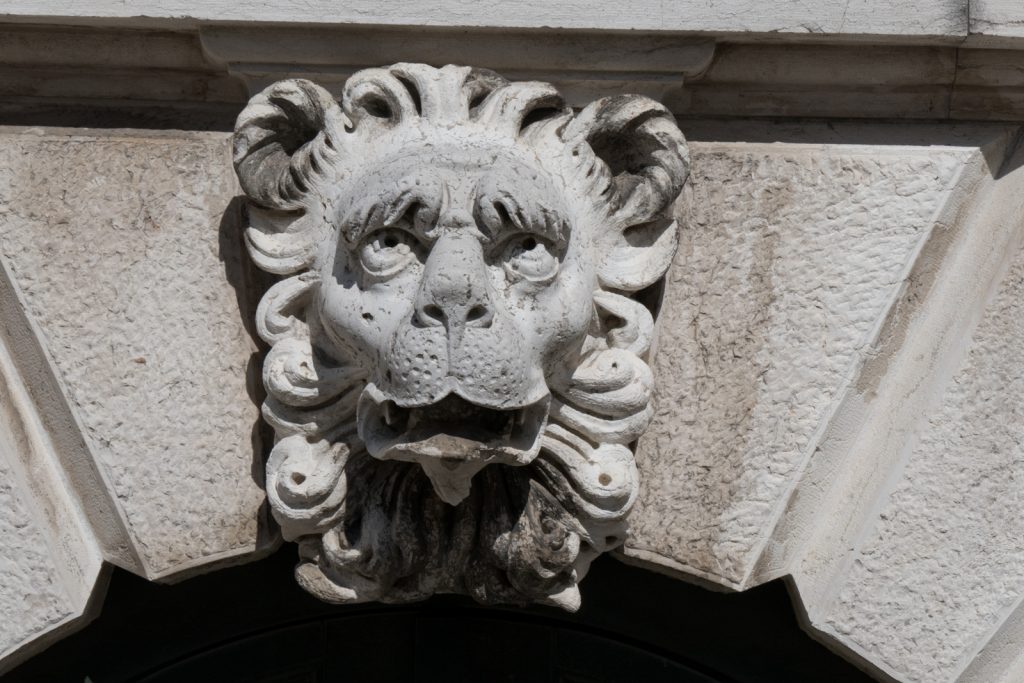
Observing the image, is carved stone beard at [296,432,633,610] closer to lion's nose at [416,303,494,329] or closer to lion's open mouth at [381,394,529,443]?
lion's open mouth at [381,394,529,443]

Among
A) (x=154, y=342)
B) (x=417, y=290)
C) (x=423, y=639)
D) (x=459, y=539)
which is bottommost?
(x=423, y=639)

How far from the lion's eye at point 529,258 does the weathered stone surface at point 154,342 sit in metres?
0.34

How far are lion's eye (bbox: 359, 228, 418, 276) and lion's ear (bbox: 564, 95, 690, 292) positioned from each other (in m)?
0.21

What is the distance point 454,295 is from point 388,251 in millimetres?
114

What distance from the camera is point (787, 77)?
1678mm

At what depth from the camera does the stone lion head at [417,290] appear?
1.49 meters

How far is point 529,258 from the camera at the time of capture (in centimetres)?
149

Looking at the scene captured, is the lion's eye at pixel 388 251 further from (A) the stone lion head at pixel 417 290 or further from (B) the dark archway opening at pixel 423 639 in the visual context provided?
(B) the dark archway opening at pixel 423 639

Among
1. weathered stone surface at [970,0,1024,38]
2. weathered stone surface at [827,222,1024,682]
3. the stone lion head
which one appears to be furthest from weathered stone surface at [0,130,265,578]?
weathered stone surface at [970,0,1024,38]

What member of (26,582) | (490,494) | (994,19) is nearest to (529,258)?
(490,494)

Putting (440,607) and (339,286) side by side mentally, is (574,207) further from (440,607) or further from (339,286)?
(440,607)

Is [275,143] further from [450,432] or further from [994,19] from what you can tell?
[994,19]

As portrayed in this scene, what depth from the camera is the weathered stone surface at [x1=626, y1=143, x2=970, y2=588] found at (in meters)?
1.65

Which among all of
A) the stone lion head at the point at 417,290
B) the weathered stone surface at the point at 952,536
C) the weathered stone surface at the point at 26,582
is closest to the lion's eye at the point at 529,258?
the stone lion head at the point at 417,290
